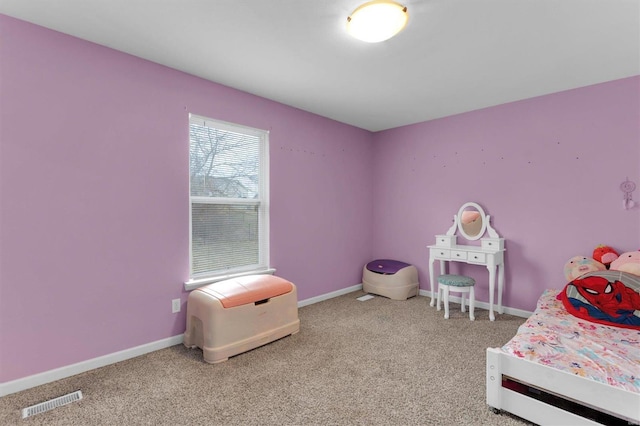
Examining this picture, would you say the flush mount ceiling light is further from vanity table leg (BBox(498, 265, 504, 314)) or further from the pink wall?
vanity table leg (BBox(498, 265, 504, 314))

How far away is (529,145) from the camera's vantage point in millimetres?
3426

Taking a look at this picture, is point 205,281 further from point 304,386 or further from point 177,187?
point 304,386

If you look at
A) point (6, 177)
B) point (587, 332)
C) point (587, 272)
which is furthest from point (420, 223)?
point (6, 177)

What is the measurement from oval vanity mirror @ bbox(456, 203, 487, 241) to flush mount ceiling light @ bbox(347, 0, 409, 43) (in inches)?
98.5

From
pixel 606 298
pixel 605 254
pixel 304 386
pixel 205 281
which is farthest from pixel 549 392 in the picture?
pixel 205 281

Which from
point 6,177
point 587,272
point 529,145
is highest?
point 529,145

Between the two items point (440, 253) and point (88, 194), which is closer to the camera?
point (88, 194)

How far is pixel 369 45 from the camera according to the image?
2338 millimetres

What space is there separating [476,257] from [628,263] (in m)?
1.22

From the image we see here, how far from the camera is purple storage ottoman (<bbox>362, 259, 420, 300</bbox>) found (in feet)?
13.5

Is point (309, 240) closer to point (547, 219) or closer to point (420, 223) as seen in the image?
point (420, 223)

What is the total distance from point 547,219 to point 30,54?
15.1 ft

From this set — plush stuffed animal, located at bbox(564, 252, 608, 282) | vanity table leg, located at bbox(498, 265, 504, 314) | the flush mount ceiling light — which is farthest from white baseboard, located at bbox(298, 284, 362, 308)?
the flush mount ceiling light

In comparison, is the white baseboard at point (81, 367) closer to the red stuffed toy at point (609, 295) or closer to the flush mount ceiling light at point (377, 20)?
the flush mount ceiling light at point (377, 20)
